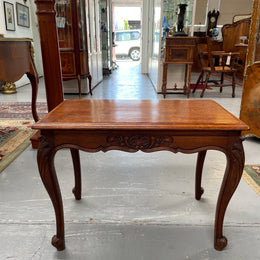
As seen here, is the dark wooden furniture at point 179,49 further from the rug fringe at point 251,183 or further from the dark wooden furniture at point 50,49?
the rug fringe at point 251,183

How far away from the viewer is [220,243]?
1063mm

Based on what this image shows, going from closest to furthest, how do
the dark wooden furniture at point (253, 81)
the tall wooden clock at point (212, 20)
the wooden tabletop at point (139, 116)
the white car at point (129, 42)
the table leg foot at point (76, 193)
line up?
the wooden tabletop at point (139, 116) < the table leg foot at point (76, 193) < the dark wooden furniture at point (253, 81) < the tall wooden clock at point (212, 20) < the white car at point (129, 42)

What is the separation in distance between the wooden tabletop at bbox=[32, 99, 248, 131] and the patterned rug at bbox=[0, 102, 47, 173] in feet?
3.49

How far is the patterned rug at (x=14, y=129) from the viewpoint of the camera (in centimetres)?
203

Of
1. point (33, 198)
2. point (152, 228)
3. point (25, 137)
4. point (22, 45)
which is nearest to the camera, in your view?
point (152, 228)

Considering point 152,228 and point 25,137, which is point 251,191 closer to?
point 152,228

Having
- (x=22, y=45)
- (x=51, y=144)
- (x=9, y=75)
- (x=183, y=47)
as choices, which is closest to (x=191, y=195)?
(x=51, y=144)

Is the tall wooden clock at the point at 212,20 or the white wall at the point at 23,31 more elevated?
the tall wooden clock at the point at 212,20

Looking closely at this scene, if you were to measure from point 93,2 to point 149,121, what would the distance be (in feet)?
15.7

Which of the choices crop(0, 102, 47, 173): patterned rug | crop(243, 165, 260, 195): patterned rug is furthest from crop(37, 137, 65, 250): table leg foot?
crop(243, 165, 260, 195): patterned rug

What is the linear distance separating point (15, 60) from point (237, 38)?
263 inches

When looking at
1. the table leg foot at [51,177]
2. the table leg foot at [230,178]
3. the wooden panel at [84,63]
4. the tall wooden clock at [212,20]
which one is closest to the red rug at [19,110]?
the wooden panel at [84,63]

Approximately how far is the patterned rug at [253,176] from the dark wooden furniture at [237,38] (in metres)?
4.76

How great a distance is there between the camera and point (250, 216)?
4.24 feet
